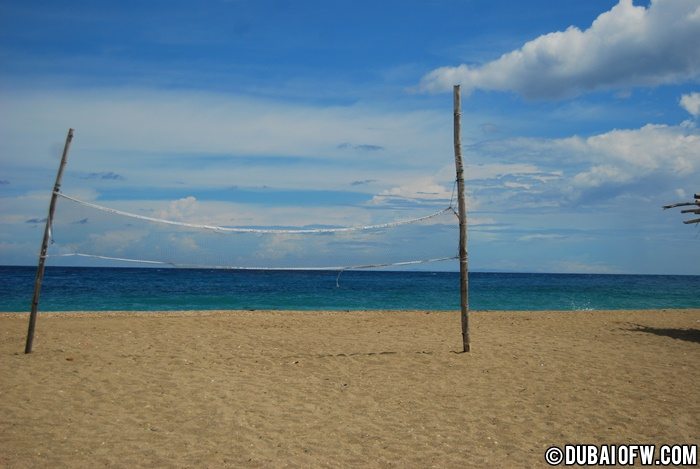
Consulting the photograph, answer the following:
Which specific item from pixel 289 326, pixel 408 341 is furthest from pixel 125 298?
pixel 408 341

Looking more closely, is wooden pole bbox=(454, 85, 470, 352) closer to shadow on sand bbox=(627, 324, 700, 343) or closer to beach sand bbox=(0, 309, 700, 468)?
beach sand bbox=(0, 309, 700, 468)

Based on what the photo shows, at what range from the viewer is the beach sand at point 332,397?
17.5 feet

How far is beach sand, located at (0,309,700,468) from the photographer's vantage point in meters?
5.33

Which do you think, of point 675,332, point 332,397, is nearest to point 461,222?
point 332,397

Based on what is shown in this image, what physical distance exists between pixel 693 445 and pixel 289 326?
9.15 metres

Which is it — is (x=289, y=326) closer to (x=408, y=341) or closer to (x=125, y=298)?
(x=408, y=341)

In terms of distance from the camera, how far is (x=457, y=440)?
564cm
